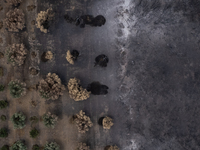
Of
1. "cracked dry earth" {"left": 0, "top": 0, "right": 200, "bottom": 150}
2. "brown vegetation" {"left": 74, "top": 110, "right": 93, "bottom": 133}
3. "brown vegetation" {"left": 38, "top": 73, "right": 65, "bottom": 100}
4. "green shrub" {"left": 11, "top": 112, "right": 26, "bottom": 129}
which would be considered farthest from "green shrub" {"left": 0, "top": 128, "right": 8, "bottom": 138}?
"brown vegetation" {"left": 74, "top": 110, "right": 93, "bottom": 133}

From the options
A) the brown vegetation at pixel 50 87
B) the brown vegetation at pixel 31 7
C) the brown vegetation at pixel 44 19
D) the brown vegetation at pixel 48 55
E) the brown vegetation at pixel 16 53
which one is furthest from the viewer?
the brown vegetation at pixel 31 7

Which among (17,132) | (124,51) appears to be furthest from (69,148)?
(124,51)

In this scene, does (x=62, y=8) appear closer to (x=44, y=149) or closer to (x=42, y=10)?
(x=42, y=10)

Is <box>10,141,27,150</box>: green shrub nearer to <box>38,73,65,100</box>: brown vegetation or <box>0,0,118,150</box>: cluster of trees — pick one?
<box>0,0,118,150</box>: cluster of trees

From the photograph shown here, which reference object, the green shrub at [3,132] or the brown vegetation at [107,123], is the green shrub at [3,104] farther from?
the brown vegetation at [107,123]

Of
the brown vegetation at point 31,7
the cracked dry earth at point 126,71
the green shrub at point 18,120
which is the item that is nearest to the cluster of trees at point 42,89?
the green shrub at point 18,120

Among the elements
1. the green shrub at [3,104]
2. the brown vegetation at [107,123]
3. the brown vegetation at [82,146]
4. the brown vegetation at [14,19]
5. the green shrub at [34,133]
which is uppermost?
the brown vegetation at [14,19]
